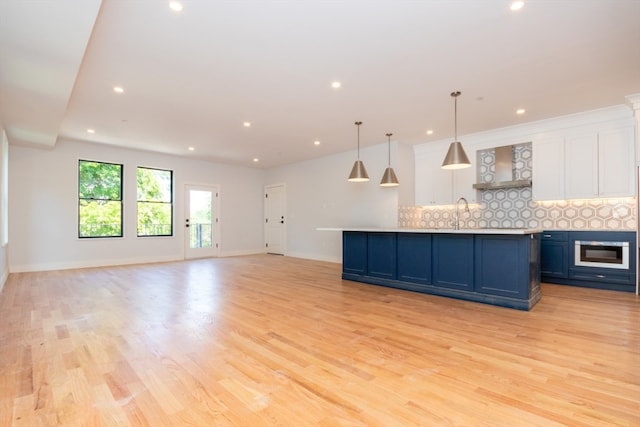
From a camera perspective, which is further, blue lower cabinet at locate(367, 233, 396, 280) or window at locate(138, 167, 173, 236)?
window at locate(138, 167, 173, 236)

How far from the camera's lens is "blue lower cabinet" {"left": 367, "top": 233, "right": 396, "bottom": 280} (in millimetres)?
5043

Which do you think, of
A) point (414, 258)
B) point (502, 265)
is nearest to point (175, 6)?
point (414, 258)

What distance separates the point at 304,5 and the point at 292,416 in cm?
292

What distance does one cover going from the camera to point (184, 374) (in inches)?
86.9

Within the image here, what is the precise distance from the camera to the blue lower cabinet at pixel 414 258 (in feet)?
15.2

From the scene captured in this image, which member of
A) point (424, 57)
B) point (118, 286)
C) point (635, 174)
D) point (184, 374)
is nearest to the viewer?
point (184, 374)

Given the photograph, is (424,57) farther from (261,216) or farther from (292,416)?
(261,216)

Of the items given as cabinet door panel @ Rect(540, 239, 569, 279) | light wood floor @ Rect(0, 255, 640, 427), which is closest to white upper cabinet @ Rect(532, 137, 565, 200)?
cabinet door panel @ Rect(540, 239, 569, 279)

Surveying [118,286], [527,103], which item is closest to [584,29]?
[527,103]

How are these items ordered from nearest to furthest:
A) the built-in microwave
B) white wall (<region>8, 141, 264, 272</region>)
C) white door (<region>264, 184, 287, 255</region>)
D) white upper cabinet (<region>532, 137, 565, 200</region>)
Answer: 1. the built-in microwave
2. white upper cabinet (<region>532, 137, 565, 200</region>)
3. white wall (<region>8, 141, 264, 272</region>)
4. white door (<region>264, 184, 287, 255</region>)

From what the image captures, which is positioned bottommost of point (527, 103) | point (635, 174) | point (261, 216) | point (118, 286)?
point (118, 286)

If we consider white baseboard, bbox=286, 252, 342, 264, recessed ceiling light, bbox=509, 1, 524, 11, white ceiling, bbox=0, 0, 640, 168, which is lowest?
white baseboard, bbox=286, 252, 342, 264

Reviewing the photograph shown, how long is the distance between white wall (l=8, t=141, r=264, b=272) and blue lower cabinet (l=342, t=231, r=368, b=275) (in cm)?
509

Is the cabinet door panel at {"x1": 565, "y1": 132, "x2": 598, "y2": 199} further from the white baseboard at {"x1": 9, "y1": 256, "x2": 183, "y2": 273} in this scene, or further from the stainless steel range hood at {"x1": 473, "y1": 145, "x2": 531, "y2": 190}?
the white baseboard at {"x1": 9, "y1": 256, "x2": 183, "y2": 273}
